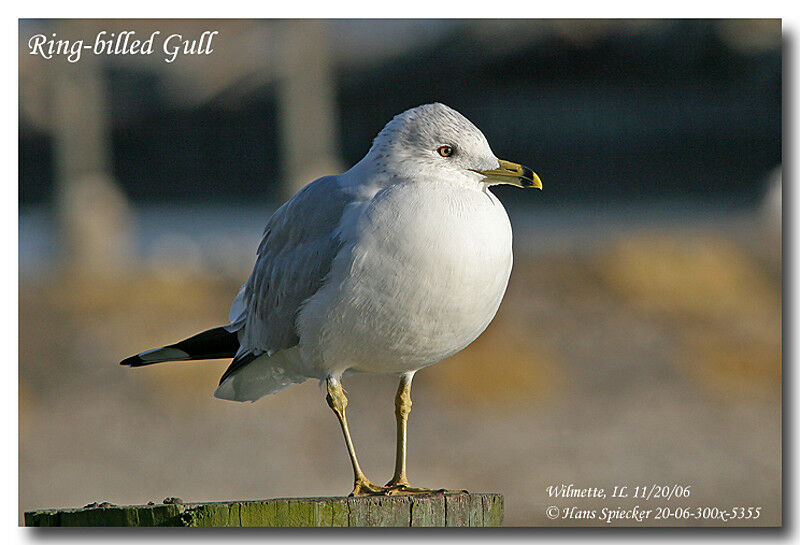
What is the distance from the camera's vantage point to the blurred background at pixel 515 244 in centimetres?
424

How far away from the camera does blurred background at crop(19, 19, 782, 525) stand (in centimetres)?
424

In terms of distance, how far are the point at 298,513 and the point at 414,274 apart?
2.18 feet

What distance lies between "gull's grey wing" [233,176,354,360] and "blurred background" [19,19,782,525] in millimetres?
948

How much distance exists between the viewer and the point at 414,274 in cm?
311

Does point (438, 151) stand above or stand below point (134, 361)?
above

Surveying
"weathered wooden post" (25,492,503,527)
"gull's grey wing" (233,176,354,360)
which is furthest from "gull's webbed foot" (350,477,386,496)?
"gull's grey wing" (233,176,354,360)

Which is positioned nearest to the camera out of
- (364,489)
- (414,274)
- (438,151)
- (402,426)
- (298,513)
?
(298,513)

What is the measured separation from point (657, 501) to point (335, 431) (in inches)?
57.1

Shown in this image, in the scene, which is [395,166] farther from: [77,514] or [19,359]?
[19,359]

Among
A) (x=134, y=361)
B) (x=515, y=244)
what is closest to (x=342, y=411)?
(x=134, y=361)

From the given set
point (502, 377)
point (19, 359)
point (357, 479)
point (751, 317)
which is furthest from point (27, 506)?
point (751, 317)

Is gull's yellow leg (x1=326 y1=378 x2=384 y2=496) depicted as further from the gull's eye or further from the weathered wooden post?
the gull's eye

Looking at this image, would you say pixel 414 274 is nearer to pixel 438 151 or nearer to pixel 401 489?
pixel 438 151

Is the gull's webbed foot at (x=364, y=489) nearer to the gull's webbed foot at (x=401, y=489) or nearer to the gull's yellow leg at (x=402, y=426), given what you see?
the gull's webbed foot at (x=401, y=489)
